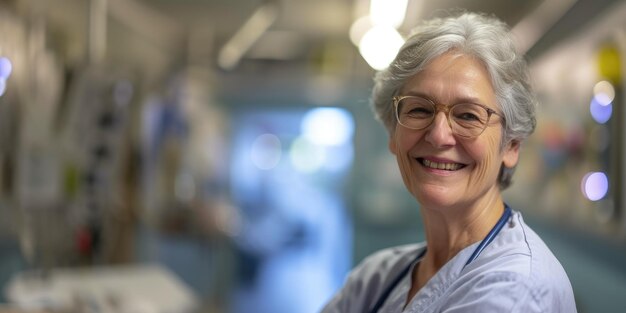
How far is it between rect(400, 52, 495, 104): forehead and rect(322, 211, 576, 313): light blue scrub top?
25 centimetres

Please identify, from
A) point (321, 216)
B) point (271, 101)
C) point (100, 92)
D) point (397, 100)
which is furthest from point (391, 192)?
point (397, 100)

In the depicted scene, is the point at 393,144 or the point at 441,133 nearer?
the point at 441,133

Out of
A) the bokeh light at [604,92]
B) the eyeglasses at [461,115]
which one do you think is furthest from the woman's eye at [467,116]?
the bokeh light at [604,92]

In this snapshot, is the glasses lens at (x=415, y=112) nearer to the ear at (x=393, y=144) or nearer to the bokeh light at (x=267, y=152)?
the ear at (x=393, y=144)

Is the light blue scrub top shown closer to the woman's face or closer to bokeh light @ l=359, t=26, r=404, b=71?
the woman's face

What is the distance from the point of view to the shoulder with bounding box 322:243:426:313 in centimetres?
131

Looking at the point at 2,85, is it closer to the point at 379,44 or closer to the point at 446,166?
the point at 379,44

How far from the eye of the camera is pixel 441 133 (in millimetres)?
1040

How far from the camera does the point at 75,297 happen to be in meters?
2.61

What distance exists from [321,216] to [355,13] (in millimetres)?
4455

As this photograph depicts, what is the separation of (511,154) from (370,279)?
41 centimetres

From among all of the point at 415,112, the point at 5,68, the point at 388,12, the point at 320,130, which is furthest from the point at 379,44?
the point at 320,130

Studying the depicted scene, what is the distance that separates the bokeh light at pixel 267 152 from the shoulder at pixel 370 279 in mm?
5625

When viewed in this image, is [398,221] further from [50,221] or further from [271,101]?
[50,221]
